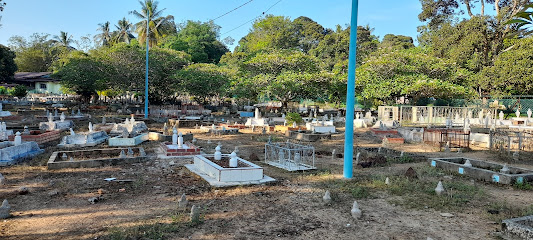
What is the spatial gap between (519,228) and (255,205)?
4.48m

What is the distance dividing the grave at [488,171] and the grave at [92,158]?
9678 millimetres

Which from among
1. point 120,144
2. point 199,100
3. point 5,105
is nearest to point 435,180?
point 120,144

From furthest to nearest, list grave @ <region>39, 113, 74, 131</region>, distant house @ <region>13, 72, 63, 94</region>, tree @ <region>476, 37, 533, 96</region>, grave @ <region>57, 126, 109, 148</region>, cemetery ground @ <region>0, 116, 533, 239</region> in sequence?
distant house @ <region>13, 72, 63, 94</region>
tree @ <region>476, 37, 533, 96</region>
grave @ <region>39, 113, 74, 131</region>
grave @ <region>57, 126, 109, 148</region>
cemetery ground @ <region>0, 116, 533, 239</region>

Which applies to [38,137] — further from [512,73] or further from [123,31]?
[123,31]

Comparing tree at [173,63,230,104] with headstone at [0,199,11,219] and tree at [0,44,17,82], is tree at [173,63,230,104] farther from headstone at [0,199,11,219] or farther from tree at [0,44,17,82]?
tree at [0,44,17,82]

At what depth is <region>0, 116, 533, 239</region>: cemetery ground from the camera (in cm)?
581

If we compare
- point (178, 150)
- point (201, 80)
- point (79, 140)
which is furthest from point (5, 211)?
point (201, 80)

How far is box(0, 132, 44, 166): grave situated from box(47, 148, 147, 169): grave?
1.02 meters

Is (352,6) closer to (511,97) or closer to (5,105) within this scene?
(511,97)

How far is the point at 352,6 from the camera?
9438 millimetres

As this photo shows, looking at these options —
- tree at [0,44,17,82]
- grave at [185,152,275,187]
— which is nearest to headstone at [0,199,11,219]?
grave at [185,152,275,187]

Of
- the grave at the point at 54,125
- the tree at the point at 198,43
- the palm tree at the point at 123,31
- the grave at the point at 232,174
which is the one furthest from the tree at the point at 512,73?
the palm tree at the point at 123,31

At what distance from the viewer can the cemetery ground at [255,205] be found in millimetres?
5812

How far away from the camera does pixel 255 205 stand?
7.27 meters
